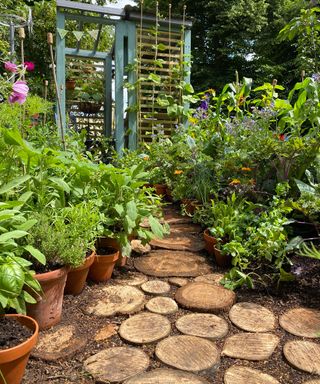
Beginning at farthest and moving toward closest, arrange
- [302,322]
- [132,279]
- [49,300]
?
[132,279]
[302,322]
[49,300]

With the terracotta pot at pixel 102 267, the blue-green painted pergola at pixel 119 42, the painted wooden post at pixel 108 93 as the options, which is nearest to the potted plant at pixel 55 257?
the terracotta pot at pixel 102 267

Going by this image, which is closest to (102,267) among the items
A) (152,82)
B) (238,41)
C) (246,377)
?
(246,377)

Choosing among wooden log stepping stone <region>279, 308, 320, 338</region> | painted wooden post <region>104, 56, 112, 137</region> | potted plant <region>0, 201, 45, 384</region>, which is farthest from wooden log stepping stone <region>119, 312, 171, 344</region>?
painted wooden post <region>104, 56, 112, 137</region>

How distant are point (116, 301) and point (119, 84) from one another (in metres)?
3.97

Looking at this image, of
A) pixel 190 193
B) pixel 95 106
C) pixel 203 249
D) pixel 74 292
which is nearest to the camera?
pixel 74 292

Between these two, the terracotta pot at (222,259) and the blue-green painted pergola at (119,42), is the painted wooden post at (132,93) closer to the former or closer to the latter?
the blue-green painted pergola at (119,42)

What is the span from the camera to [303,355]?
1416mm

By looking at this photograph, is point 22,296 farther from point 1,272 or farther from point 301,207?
point 301,207

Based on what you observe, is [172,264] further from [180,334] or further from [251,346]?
[251,346]

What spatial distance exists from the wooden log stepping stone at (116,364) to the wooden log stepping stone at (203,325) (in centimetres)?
25

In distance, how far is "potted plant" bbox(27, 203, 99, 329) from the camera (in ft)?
4.96

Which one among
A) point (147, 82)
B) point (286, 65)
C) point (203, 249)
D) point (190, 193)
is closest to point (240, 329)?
point (203, 249)

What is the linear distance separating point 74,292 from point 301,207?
130cm

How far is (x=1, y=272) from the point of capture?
119cm
